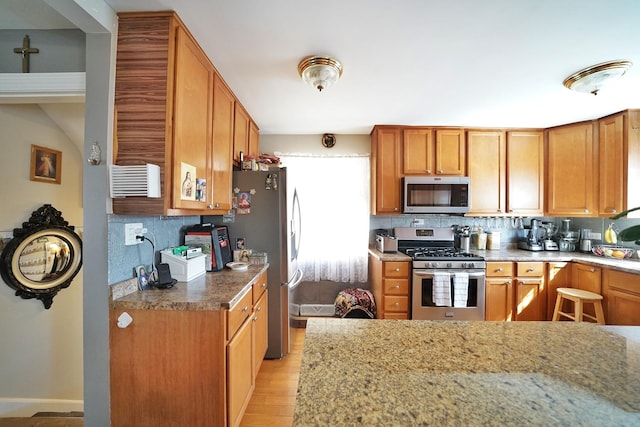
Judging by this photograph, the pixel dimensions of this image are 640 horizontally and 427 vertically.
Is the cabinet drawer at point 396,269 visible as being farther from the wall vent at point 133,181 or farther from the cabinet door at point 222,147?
the wall vent at point 133,181

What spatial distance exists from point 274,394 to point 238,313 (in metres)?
0.93

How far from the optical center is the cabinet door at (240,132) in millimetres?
2227

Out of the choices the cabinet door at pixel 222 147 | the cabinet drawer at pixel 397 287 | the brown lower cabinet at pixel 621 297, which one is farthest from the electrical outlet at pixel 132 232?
the brown lower cabinet at pixel 621 297

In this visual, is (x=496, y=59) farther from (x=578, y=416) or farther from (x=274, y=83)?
(x=578, y=416)

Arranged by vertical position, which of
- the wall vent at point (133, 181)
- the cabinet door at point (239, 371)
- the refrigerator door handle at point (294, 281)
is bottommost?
the cabinet door at point (239, 371)

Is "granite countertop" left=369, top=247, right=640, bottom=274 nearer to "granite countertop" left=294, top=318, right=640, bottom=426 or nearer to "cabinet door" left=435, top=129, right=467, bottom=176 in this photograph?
"cabinet door" left=435, top=129, right=467, bottom=176

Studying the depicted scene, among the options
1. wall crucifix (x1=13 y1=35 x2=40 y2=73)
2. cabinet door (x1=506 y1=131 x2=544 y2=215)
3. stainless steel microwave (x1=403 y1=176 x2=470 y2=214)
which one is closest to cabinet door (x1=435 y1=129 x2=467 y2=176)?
stainless steel microwave (x1=403 y1=176 x2=470 y2=214)

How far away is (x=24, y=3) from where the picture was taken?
119cm

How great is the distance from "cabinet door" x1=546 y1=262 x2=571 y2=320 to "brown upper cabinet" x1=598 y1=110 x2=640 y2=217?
2.23 feet

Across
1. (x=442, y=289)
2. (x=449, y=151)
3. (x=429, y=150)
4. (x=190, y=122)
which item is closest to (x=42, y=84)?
(x=190, y=122)

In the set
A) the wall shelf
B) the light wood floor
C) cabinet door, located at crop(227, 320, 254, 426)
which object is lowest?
the light wood floor

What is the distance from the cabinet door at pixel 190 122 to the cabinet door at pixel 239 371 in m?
0.87

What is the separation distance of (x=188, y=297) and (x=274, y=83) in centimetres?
168

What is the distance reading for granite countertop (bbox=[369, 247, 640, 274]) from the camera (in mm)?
2217
